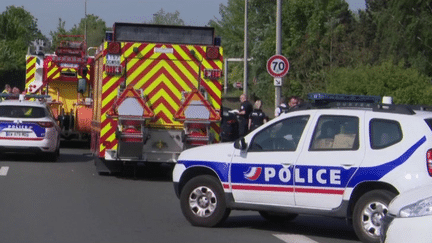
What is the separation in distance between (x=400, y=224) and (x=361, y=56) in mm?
41485

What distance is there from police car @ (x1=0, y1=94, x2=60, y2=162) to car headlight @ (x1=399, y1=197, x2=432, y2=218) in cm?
1562

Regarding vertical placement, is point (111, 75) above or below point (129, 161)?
above

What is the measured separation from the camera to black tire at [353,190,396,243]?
11.0 metres

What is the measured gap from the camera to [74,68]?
29.9 meters

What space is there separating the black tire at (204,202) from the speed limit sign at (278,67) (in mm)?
11940

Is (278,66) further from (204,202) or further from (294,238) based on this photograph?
(294,238)

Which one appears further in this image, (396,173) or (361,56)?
(361,56)

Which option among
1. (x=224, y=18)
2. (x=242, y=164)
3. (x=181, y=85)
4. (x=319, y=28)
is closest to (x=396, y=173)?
(x=242, y=164)

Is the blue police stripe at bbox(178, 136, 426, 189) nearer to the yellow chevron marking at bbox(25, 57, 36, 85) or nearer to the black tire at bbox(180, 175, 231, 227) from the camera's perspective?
the black tire at bbox(180, 175, 231, 227)

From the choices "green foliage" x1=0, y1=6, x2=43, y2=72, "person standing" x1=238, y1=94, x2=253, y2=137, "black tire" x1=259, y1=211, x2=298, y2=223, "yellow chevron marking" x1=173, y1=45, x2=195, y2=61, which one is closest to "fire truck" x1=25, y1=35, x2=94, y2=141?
"person standing" x1=238, y1=94, x2=253, y2=137

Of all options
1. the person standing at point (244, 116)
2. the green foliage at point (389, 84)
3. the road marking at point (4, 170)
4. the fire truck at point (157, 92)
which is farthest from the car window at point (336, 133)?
the green foliage at point (389, 84)

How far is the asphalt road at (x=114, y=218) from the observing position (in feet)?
38.1

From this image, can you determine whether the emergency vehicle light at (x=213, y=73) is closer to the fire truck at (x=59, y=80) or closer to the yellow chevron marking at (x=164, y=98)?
the yellow chevron marking at (x=164, y=98)

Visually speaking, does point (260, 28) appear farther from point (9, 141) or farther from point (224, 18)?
point (9, 141)
